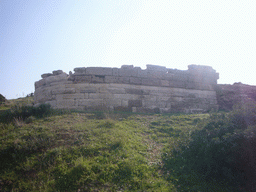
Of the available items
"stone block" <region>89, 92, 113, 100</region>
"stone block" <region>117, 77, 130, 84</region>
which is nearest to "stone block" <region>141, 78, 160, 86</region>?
"stone block" <region>117, 77, 130, 84</region>

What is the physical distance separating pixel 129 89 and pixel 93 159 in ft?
20.3

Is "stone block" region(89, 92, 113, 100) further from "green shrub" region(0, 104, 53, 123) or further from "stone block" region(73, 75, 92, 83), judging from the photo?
"green shrub" region(0, 104, 53, 123)

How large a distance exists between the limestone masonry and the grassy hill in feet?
9.03

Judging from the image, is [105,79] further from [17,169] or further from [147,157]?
[17,169]

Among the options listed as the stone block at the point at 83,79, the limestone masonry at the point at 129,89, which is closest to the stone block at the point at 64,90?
the limestone masonry at the point at 129,89

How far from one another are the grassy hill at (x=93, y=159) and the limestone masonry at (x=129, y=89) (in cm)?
275

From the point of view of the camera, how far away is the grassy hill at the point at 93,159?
437cm

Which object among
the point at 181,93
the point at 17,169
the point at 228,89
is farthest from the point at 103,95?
the point at 228,89

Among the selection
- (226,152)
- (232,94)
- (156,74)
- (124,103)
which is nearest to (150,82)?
(156,74)

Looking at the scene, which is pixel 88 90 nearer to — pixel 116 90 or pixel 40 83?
pixel 116 90

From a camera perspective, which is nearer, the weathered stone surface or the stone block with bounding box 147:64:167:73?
the weathered stone surface

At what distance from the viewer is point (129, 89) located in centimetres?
1083

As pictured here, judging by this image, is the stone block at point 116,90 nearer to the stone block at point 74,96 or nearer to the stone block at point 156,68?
the stone block at point 74,96

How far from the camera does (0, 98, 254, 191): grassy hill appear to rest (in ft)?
14.3
